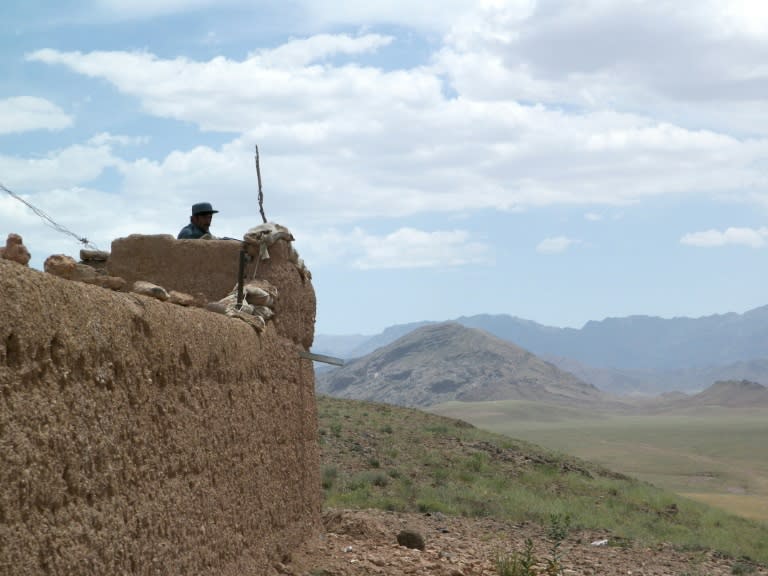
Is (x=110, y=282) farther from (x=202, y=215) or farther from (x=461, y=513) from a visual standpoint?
(x=461, y=513)

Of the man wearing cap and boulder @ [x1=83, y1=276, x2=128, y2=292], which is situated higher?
the man wearing cap

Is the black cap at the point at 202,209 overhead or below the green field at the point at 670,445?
overhead

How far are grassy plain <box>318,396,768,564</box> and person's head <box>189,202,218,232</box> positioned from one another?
6388mm

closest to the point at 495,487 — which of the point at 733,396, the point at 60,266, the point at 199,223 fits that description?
the point at 199,223

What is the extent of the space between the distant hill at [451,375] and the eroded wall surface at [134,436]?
114354 millimetres

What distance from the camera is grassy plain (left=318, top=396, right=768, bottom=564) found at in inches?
682

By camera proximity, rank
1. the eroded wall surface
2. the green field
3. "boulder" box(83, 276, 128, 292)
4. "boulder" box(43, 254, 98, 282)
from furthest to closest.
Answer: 1. the green field
2. "boulder" box(83, 276, 128, 292)
3. "boulder" box(43, 254, 98, 282)
4. the eroded wall surface

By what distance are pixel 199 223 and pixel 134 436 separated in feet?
15.8

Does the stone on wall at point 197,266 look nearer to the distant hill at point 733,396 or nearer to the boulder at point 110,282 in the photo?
the boulder at point 110,282

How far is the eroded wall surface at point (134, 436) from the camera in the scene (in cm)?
443

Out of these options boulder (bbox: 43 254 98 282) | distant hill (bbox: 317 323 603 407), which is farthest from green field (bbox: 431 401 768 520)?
boulder (bbox: 43 254 98 282)

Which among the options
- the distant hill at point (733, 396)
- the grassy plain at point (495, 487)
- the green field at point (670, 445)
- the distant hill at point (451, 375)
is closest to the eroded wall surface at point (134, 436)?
the grassy plain at point (495, 487)

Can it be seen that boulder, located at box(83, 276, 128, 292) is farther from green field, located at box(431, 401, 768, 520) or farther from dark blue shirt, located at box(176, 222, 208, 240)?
green field, located at box(431, 401, 768, 520)

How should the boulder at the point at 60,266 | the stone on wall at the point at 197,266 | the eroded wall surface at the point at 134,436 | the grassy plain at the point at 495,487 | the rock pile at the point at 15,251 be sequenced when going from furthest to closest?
1. the grassy plain at the point at 495,487
2. the stone on wall at the point at 197,266
3. the boulder at the point at 60,266
4. the rock pile at the point at 15,251
5. the eroded wall surface at the point at 134,436
